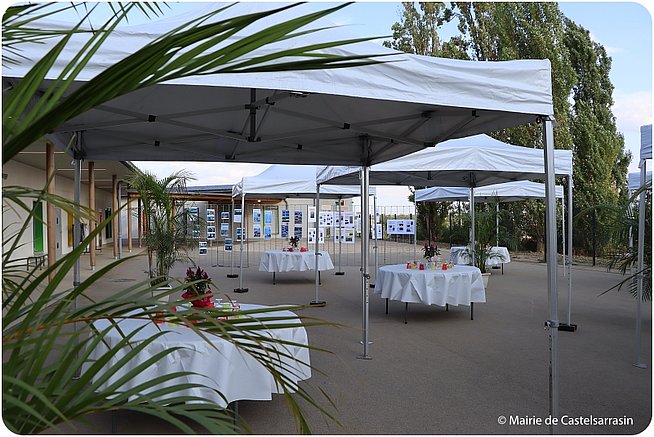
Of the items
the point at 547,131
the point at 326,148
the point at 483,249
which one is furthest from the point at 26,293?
the point at 483,249

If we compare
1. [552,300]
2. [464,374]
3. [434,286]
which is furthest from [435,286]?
[552,300]

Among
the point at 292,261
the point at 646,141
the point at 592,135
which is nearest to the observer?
the point at 646,141

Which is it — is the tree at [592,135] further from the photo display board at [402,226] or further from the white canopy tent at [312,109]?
the white canopy tent at [312,109]

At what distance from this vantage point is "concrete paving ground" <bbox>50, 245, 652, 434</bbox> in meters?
3.51

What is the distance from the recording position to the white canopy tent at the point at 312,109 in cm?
287

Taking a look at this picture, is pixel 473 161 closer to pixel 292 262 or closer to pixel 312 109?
pixel 312 109

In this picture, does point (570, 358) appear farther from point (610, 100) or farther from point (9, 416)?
point (610, 100)

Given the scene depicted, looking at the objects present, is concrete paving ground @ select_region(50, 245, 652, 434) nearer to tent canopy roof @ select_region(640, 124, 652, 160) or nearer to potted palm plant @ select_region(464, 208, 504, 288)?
potted palm plant @ select_region(464, 208, 504, 288)

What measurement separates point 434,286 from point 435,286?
0.01m

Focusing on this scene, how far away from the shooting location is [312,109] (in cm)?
433

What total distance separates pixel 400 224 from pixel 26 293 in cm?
1182

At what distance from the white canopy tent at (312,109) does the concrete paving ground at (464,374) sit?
59 centimetres

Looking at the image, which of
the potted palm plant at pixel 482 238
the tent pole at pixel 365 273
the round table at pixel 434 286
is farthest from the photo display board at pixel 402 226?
the tent pole at pixel 365 273

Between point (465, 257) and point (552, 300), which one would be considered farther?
point (465, 257)
